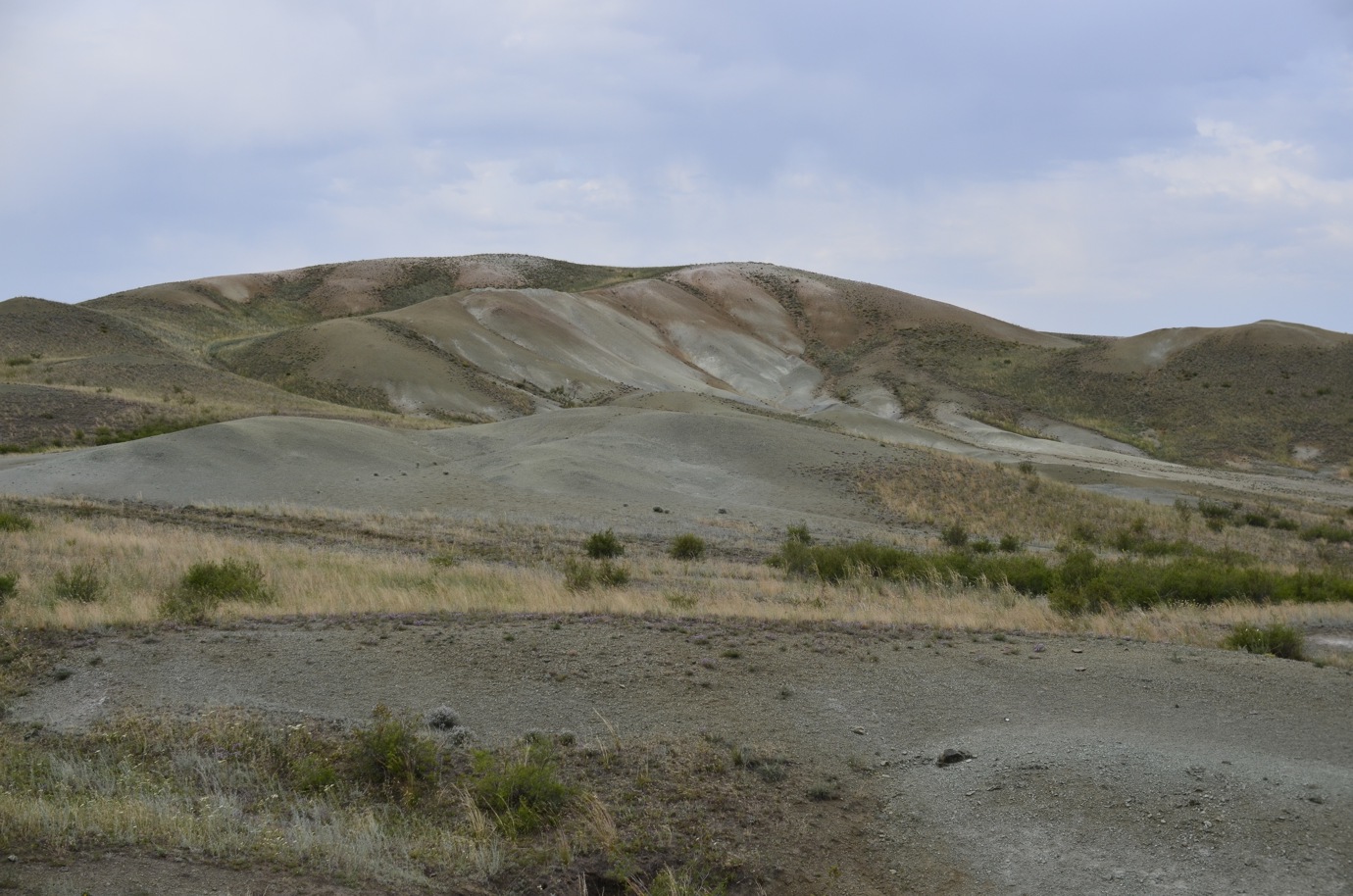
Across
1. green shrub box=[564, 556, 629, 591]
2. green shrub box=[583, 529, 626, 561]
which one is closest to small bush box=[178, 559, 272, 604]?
green shrub box=[564, 556, 629, 591]

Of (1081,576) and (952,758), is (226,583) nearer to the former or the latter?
(952,758)

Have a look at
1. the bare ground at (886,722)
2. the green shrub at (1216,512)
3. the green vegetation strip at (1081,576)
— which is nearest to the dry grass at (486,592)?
the green vegetation strip at (1081,576)

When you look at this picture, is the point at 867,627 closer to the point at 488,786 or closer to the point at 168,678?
the point at 488,786

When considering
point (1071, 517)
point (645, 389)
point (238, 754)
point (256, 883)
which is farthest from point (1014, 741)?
point (645, 389)

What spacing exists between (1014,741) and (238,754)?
603 centimetres

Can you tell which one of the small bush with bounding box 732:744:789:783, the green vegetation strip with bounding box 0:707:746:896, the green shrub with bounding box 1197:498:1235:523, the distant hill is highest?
the distant hill

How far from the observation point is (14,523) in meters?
20.2

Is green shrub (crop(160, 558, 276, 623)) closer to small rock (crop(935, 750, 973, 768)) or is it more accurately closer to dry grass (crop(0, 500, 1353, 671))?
dry grass (crop(0, 500, 1353, 671))

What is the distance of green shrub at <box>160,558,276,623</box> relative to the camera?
13219 mm

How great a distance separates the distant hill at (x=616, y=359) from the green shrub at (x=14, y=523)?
1912 centimetres

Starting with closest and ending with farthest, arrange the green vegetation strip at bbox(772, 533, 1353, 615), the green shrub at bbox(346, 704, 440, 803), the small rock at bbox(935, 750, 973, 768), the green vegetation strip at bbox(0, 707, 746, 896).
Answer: the green vegetation strip at bbox(0, 707, 746, 896) < the green shrub at bbox(346, 704, 440, 803) < the small rock at bbox(935, 750, 973, 768) < the green vegetation strip at bbox(772, 533, 1353, 615)

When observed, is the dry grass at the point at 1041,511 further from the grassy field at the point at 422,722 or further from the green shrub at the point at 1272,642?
the green shrub at the point at 1272,642

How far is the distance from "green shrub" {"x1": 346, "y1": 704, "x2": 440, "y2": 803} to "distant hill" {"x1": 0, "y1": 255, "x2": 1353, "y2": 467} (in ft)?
116

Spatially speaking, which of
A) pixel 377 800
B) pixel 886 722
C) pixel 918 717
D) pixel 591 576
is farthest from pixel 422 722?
pixel 591 576
